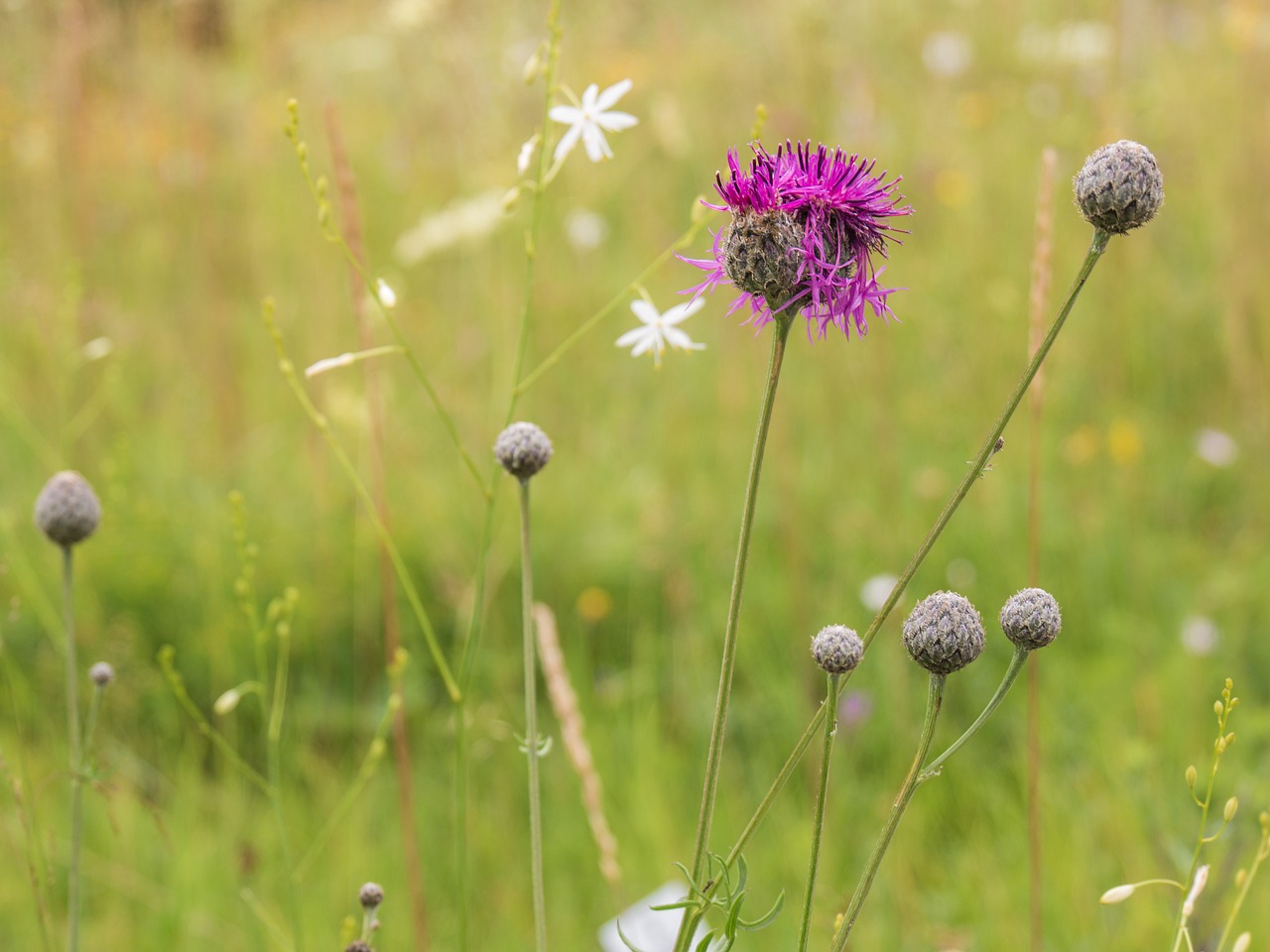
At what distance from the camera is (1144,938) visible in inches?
65.0

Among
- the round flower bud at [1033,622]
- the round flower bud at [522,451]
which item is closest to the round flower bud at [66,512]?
the round flower bud at [522,451]

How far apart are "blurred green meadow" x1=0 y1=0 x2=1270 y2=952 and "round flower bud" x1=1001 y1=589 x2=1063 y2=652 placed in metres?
0.65

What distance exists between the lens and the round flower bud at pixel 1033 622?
76 cm

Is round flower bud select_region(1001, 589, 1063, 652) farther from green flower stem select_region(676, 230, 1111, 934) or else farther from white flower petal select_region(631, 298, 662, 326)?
white flower petal select_region(631, 298, 662, 326)

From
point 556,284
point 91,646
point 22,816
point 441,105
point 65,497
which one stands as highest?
point 441,105

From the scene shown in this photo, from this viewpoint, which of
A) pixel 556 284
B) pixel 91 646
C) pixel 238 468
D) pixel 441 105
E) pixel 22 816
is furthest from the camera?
pixel 441 105

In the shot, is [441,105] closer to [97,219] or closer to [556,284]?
[556,284]

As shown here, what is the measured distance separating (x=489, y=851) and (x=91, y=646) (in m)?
1.04

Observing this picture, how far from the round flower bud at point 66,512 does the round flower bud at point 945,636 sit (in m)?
0.72

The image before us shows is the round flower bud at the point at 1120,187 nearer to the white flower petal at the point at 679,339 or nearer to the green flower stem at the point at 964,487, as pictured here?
the green flower stem at the point at 964,487

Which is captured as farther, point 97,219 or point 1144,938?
point 97,219

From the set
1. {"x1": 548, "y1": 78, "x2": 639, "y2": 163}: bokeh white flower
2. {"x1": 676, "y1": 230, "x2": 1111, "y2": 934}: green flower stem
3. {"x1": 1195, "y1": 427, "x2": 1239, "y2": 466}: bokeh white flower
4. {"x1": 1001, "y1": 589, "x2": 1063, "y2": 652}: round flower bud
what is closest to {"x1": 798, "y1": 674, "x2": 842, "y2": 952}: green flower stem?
{"x1": 676, "y1": 230, "x2": 1111, "y2": 934}: green flower stem

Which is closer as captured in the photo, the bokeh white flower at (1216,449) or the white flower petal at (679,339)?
the white flower petal at (679,339)

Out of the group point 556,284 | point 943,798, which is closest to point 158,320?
point 556,284
